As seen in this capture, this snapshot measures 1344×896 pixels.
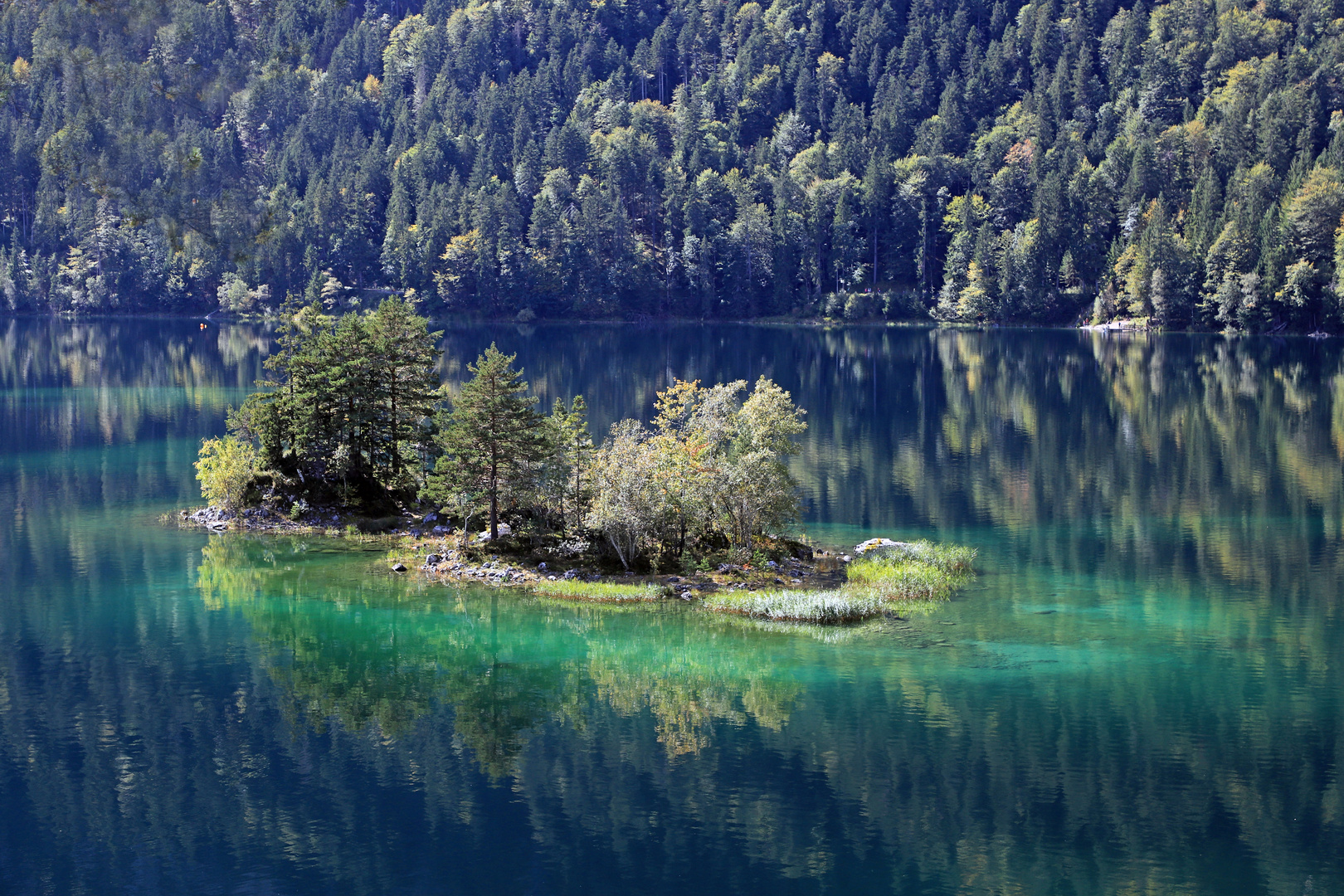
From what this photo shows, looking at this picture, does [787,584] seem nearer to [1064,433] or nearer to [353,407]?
[353,407]

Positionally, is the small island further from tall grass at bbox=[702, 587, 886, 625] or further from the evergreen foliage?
the evergreen foliage

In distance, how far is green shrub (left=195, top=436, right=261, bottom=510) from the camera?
6062cm

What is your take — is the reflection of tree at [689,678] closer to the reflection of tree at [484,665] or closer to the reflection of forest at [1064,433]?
the reflection of tree at [484,665]

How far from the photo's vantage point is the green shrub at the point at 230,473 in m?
60.6

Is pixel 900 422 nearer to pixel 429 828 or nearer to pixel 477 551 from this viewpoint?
pixel 477 551

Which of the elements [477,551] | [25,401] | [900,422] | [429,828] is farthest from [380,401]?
[25,401]

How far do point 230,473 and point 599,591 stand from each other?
74.8ft

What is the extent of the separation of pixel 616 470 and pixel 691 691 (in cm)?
1411

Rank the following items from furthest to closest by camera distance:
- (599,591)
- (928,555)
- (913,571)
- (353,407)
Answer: (353,407) → (928,555) → (913,571) → (599,591)

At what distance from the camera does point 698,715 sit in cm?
3519

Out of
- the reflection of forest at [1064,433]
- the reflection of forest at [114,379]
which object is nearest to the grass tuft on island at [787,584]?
the reflection of forest at [1064,433]

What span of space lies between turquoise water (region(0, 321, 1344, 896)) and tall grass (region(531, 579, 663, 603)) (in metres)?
1.36

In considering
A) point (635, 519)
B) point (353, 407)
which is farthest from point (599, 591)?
point (353, 407)

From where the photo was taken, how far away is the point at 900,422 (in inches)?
3610
